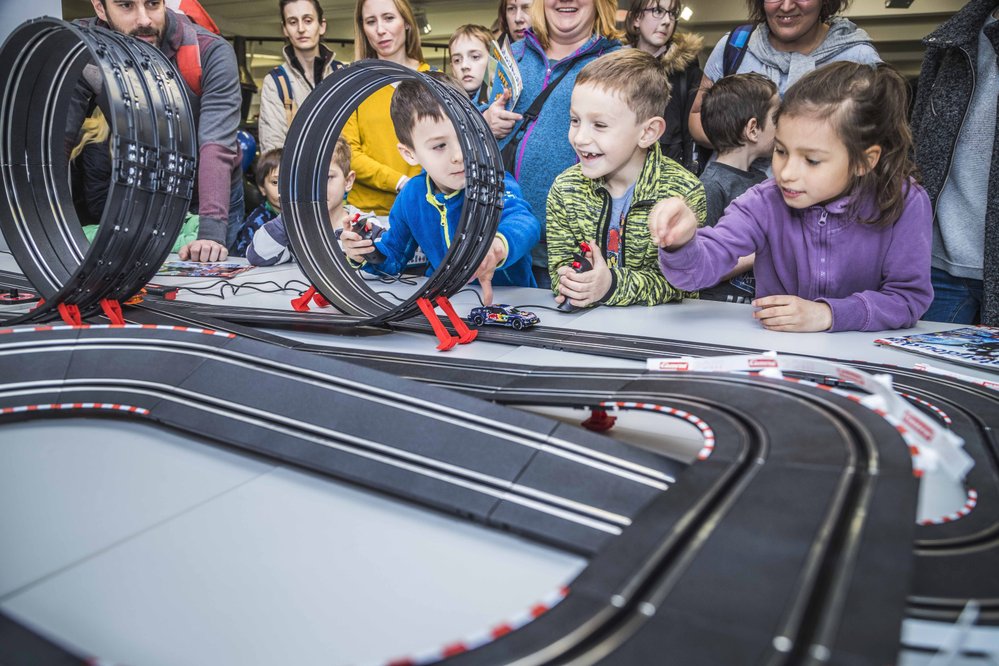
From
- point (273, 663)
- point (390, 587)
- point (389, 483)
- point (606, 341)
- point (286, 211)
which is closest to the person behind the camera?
point (273, 663)

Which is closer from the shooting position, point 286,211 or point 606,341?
point 606,341

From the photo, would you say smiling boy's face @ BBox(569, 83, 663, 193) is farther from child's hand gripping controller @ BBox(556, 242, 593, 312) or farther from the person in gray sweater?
the person in gray sweater

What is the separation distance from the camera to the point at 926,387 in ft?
3.86

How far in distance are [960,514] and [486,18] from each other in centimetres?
1144

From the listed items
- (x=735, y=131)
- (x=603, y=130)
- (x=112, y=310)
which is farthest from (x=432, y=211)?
(x=735, y=131)

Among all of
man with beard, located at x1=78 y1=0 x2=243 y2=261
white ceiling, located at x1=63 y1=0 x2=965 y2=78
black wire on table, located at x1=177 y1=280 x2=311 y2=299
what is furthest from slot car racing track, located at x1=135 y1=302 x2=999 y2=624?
white ceiling, located at x1=63 y1=0 x2=965 y2=78

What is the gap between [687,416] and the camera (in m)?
0.89

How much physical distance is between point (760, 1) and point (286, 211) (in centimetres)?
176

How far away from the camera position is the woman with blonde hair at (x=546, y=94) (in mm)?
2426

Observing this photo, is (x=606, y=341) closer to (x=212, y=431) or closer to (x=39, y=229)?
(x=212, y=431)

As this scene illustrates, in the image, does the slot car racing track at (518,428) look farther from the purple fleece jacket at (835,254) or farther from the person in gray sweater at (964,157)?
the person in gray sweater at (964,157)

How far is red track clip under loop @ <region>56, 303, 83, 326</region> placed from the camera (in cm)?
148

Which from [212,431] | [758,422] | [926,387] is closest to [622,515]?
[758,422]

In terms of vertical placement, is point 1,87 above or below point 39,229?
above
